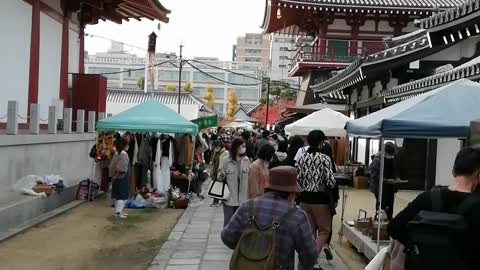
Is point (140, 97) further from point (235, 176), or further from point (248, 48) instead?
point (248, 48)

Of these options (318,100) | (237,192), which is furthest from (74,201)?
(318,100)

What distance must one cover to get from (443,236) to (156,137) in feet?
37.3

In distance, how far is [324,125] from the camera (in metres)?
17.4

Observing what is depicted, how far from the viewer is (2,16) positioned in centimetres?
1164

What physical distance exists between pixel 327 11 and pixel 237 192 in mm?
21519

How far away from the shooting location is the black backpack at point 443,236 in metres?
3.07

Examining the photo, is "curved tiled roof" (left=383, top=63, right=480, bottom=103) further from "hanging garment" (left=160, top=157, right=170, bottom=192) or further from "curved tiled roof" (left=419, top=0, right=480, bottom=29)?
"hanging garment" (left=160, top=157, right=170, bottom=192)

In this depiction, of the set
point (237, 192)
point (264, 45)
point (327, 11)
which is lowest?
point (237, 192)

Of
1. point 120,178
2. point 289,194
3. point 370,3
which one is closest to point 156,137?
point 120,178

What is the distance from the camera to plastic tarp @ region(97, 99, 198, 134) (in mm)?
12602

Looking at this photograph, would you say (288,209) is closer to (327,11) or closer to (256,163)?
(256,163)

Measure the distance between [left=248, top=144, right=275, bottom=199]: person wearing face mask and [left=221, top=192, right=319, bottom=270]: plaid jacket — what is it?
360 centimetres

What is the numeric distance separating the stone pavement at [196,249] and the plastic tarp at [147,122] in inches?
85.2

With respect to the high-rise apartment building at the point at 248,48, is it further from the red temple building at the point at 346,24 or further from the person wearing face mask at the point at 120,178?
the person wearing face mask at the point at 120,178
